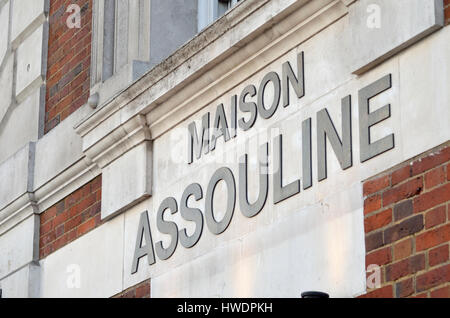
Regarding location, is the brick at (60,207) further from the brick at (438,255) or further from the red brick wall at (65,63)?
the brick at (438,255)

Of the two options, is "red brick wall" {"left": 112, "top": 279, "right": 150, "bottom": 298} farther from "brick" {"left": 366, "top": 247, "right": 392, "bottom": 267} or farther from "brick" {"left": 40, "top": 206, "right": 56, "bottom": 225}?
"brick" {"left": 366, "top": 247, "right": 392, "bottom": 267}

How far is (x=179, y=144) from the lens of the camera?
348 inches

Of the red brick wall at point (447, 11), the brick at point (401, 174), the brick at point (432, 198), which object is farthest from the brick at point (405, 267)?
the red brick wall at point (447, 11)

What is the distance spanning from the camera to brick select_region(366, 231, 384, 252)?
6980 millimetres

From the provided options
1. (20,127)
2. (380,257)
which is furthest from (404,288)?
(20,127)

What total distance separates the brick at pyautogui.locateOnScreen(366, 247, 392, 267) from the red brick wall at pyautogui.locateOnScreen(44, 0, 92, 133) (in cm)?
352

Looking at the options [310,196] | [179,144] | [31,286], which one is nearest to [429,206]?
[310,196]

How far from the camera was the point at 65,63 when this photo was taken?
10.5 meters

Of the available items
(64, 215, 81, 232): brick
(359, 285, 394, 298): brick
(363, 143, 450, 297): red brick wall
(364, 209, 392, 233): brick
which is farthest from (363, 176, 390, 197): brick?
(64, 215, 81, 232): brick

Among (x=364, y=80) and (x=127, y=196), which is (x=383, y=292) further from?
(x=127, y=196)

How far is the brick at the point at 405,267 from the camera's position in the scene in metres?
6.72

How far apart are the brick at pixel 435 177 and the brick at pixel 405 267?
0.32 m
